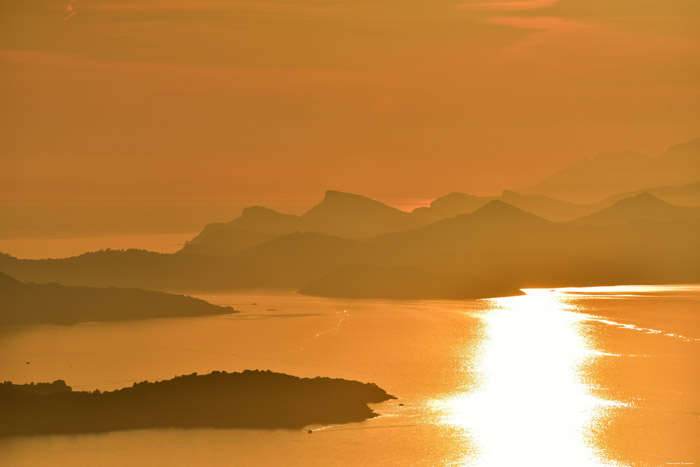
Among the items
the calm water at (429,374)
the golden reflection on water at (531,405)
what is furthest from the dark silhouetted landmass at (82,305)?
the golden reflection on water at (531,405)

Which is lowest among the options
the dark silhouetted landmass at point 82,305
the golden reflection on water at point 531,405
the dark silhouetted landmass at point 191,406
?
the golden reflection on water at point 531,405

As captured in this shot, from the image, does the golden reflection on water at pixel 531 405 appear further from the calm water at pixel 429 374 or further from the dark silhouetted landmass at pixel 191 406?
the dark silhouetted landmass at pixel 191 406

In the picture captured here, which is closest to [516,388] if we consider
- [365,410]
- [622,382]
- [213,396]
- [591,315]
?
[622,382]

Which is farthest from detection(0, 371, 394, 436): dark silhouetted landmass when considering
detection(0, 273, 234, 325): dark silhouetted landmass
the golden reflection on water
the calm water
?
detection(0, 273, 234, 325): dark silhouetted landmass

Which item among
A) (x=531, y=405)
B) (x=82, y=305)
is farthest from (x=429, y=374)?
(x=82, y=305)

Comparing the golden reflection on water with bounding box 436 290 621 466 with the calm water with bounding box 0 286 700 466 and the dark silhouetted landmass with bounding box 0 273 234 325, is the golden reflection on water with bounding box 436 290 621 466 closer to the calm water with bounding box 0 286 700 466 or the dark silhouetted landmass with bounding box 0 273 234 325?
the calm water with bounding box 0 286 700 466
